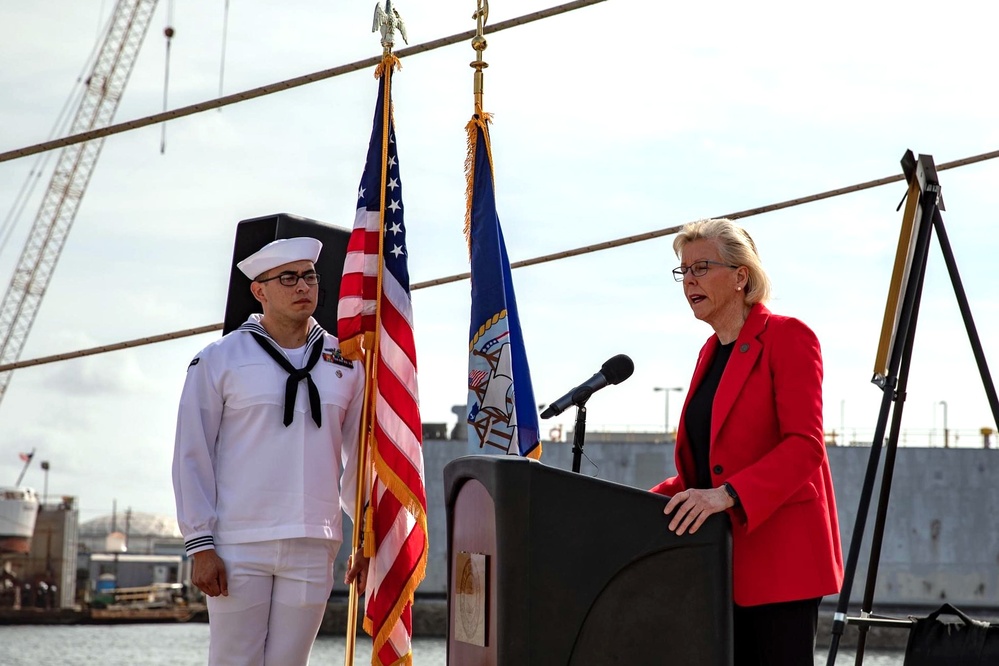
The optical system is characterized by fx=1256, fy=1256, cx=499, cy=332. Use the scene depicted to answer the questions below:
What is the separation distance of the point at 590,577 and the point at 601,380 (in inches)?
34.6

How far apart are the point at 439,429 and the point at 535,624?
31.7 metres

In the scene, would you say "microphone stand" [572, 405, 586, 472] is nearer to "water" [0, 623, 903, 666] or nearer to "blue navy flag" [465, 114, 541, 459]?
"blue navy flag" [465, 114, 541, 459]

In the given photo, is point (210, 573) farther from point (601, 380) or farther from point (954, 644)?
point (954, 644)

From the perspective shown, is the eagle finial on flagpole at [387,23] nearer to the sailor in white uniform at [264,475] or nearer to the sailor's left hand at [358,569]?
the sailor in white uniform at [264,475]

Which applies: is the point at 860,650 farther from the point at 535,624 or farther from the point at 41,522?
the point at 41,522

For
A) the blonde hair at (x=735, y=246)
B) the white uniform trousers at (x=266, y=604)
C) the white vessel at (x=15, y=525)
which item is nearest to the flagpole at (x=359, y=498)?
the white uniform trousers at (x=266, y=604)

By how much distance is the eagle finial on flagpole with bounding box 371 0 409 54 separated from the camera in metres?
4.14

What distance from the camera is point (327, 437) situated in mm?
3404

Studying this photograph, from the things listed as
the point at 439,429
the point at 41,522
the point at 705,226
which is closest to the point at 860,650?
the point at 705,226

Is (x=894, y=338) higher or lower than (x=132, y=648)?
higher

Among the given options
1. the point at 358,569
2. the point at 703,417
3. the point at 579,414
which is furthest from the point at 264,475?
the point at 703,417

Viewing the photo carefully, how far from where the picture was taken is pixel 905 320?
354 cm

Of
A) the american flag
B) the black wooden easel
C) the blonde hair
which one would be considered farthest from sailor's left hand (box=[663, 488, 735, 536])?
the american flag

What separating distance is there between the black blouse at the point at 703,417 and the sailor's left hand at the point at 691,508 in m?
0.26
